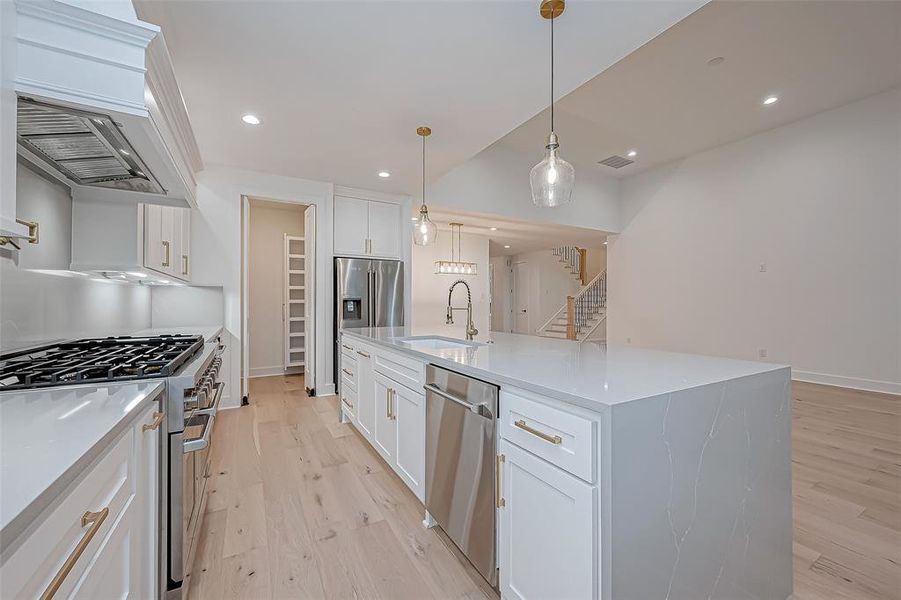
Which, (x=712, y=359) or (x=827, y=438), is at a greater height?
(x=712, y=359)

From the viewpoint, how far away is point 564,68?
7.56ft

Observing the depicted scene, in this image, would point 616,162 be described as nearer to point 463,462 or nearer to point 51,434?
point 463,462

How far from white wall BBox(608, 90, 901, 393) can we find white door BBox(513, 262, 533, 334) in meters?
4.10

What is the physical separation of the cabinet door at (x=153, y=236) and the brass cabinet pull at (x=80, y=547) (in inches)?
71.2

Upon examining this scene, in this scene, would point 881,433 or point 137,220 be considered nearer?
point 137,220

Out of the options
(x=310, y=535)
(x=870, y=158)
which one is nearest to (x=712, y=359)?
(x=310, y=535)

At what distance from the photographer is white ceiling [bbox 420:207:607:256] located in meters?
6.26

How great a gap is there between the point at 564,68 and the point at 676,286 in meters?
5.35

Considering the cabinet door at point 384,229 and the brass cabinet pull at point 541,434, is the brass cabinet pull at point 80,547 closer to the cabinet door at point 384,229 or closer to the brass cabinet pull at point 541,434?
the brass cabinet pull at point 541,434

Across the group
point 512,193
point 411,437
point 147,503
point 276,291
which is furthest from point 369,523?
point 512,193

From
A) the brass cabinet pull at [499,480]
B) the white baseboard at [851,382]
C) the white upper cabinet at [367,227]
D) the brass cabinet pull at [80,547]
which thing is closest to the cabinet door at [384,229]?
the white upper cabinet at [367,227]

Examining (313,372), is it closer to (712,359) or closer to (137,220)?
(137,220)

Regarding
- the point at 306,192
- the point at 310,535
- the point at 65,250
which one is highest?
the point at 306,192

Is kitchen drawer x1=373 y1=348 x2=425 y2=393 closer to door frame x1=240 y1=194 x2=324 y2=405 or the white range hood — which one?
the white range hood
